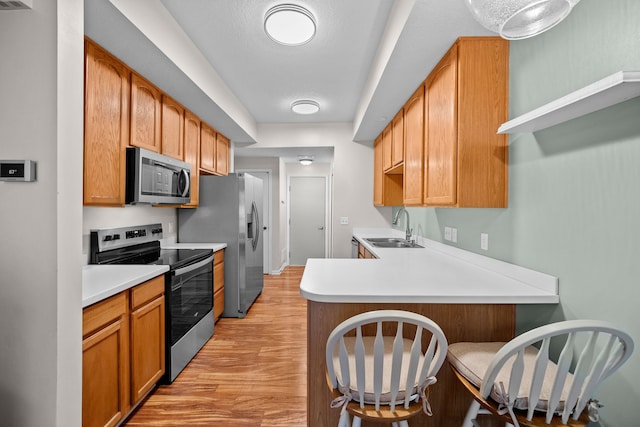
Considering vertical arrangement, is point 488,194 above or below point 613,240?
above

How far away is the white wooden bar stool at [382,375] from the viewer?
1028 millimetres

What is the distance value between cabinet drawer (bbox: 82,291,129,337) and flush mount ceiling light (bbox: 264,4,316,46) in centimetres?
185

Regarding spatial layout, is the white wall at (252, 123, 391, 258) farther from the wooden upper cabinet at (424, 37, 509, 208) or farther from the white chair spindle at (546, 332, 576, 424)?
the white chair spindle at (546, 332, 576, 424)

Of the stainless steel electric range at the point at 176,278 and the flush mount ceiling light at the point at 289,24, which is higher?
the flush mount ceiling light at the point at 289,24

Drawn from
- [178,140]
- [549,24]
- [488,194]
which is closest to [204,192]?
[178,140]

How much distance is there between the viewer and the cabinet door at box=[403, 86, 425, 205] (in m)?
2.37

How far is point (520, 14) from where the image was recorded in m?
0.93

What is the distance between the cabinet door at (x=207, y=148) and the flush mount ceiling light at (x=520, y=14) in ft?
10.4

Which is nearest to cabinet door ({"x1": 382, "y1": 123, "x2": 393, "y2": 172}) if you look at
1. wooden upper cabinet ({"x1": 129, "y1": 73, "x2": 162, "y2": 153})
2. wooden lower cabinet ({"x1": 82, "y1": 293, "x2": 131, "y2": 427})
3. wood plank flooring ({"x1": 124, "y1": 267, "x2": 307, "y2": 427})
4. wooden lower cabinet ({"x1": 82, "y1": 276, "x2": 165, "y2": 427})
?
wood plank flooring ({"x1": 124, "y1": 267, "x2": 307, "y2": 427})

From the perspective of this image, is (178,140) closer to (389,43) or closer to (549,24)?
(389,43)

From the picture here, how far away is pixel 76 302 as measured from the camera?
133 cm

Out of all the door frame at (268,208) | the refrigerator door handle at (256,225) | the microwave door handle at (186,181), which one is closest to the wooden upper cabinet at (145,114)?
the microwave door handle at (186,181)

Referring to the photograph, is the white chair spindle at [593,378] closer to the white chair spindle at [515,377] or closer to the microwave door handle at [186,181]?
the white chair spindle at [515,377]

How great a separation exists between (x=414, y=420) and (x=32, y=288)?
1.73 metres
